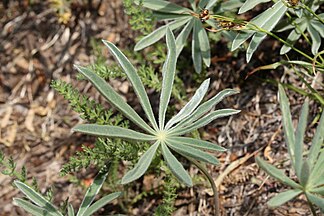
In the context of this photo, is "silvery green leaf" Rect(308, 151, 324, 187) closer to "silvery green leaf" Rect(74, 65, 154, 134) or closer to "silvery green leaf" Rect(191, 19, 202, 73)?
"silvery green leaf" Rect(74, 65, 154, 134)

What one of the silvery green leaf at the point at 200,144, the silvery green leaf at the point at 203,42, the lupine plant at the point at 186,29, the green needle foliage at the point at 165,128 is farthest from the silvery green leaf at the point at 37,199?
the silvery green leaf at the point at 203,42

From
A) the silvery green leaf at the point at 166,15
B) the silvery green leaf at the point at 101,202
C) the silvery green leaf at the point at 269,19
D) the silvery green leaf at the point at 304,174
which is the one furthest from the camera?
the silvery green leaf at the point at 166,15

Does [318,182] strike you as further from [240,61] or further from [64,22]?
[64,22]

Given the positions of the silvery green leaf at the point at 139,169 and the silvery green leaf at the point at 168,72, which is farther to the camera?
the silvery green leaf at the point at 168,72

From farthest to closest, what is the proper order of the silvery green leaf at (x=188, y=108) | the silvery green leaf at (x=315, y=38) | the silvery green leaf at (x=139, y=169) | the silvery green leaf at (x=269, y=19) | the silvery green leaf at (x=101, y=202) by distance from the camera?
the silvery green leaf at (x=315, y=38)
the silvery green leaf at (x=269, y=19)
the silvery green leaf at (x=101, y=202)
the silvery green leaf at (x=188, y=108)
the silvery green leaf at (x=139, y=169)

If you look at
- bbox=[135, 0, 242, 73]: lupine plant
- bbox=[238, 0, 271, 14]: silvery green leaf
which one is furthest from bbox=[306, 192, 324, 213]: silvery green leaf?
bbox=[135, 0, 242, 73]: lupine plant

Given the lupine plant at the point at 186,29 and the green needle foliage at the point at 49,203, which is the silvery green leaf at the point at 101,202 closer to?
the green needle foliage at the point at 49,203
